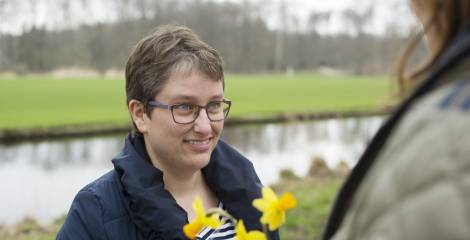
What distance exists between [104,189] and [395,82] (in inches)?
51.4

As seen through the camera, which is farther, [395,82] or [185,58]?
[185,58]

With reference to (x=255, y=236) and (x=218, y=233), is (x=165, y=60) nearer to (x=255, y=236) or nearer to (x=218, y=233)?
(x=218, y=233)

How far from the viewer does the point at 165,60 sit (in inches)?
77.9

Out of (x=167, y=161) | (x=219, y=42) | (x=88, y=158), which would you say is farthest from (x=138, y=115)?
(x=219, y=42)

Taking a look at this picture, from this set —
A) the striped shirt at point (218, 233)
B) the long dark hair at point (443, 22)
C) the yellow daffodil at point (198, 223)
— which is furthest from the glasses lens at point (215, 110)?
the long dark hair at point (443, 22)

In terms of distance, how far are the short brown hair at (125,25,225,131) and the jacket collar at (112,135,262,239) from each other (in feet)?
0.76

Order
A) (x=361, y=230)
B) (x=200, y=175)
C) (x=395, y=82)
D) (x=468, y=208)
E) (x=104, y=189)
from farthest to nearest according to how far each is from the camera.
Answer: (x=200, y=175), (x=104, y=189), (x=395, y=82), (x=361, y=230), (x=468, y=208)

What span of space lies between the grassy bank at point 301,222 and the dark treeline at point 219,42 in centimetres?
4912

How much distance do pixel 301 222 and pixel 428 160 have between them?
554cm

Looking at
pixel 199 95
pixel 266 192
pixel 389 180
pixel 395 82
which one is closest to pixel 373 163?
pixel 389 180

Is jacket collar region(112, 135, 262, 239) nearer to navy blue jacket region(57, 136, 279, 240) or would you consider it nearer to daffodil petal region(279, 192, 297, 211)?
navy blue jacket region(57, 136, 279, 240)

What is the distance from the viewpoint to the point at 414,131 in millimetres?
706

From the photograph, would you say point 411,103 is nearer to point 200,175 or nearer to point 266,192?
point 266,192

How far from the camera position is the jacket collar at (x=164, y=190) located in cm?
184
